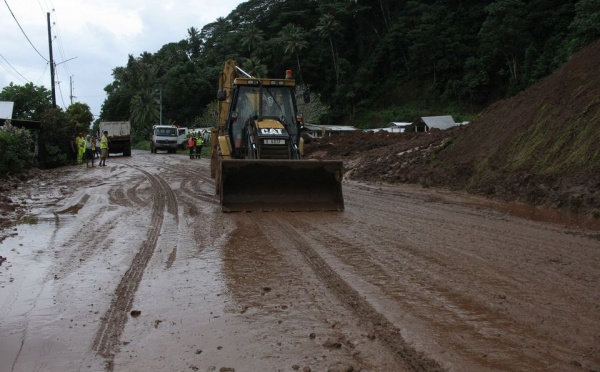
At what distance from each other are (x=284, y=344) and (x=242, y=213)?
666cm

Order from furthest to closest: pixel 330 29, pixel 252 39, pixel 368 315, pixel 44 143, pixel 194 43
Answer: pixel 194 43 < pixel 252 39 < pixel 330 29 < pixel 44 143 < pixel 368 315

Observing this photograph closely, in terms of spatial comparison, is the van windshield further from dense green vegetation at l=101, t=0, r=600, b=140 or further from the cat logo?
the cat logo

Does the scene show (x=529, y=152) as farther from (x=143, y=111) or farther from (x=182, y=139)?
(x=143, y=111)

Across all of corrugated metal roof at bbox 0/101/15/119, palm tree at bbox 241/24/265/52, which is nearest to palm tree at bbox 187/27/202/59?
palm tree at bbox 241/24/265/52

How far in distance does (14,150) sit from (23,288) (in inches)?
631

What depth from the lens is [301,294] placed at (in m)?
5.38

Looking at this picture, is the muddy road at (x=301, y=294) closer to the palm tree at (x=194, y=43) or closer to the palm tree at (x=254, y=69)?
the palm tree at (x=254, y=69)

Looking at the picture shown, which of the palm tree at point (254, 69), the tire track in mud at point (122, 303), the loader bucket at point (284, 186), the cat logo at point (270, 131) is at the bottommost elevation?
the tire track in mud at point (122, 303)

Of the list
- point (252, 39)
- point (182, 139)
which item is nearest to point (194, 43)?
point (252, 39)

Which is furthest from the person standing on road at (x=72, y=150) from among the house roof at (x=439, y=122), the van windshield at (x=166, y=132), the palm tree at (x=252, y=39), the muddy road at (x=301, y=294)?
the palm tree at (x=252, y=39)

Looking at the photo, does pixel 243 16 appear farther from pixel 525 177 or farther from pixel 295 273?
pixel 295 273

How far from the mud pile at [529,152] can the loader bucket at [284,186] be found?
4674 mm

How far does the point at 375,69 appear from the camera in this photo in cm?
7850

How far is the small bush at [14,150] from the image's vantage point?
18.7m
